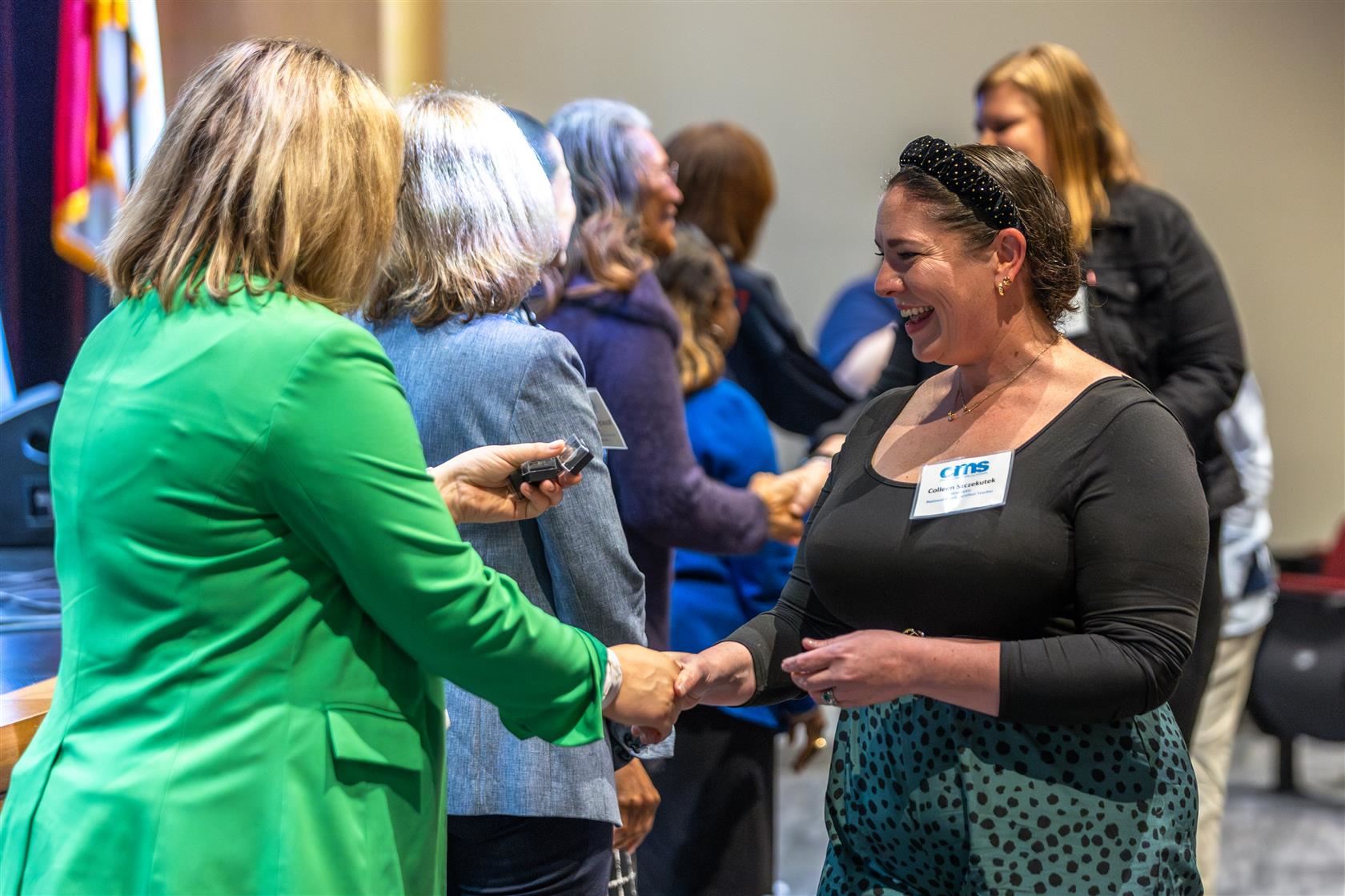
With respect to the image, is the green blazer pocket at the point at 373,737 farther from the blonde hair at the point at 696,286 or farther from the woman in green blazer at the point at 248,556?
the blonde hair at the point at 696,286

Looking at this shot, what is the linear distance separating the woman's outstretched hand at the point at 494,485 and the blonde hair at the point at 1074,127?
1.43 m

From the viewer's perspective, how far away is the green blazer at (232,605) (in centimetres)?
122

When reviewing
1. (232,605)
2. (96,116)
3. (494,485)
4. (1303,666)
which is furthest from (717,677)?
(1303,666)

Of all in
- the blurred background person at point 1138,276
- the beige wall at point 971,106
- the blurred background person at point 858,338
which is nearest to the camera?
the blurred background person at point 1138,276

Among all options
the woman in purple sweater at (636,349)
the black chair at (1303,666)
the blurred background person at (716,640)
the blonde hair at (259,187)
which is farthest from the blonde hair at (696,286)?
the black chair at (1303,666)

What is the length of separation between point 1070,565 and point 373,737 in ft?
2.58

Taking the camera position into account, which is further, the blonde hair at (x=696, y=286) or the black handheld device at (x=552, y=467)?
the blonde hair at (x=696, y=286)

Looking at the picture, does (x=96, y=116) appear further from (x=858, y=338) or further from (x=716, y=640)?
(x=858, y=338)

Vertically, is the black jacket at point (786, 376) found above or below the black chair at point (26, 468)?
below

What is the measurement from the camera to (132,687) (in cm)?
125

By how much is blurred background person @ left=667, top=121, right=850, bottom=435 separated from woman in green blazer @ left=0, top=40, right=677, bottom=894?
2.13 m

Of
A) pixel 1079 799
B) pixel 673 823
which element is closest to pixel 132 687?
pixel 1079 799

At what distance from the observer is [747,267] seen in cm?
363

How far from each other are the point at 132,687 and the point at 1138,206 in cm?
208
